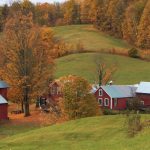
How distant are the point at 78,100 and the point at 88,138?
1850 cm

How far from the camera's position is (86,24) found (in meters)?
157

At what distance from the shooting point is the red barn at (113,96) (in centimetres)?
6738

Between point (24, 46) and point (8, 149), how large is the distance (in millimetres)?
35408

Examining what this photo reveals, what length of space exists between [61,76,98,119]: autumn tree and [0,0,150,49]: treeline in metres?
77.5

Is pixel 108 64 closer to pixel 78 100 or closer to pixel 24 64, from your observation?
pixel 24 64

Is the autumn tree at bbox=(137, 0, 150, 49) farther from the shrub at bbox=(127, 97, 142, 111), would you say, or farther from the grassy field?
the shrub at bbox=(127, 97, 142, 111)

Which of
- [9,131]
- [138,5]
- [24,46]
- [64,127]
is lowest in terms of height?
[9,131]

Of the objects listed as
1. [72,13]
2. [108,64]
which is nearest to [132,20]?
[72,13]

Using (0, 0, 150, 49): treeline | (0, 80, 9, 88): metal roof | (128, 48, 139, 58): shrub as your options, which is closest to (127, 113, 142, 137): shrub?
(0, 80, 9, 88): metal roof

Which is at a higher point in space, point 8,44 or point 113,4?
point 113,4

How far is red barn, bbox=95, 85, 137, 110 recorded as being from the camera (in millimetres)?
67375

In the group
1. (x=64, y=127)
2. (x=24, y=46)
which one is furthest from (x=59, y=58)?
(x=64, y=127)

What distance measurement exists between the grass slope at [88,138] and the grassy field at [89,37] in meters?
84.7

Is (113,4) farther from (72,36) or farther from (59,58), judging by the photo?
(59,58)
